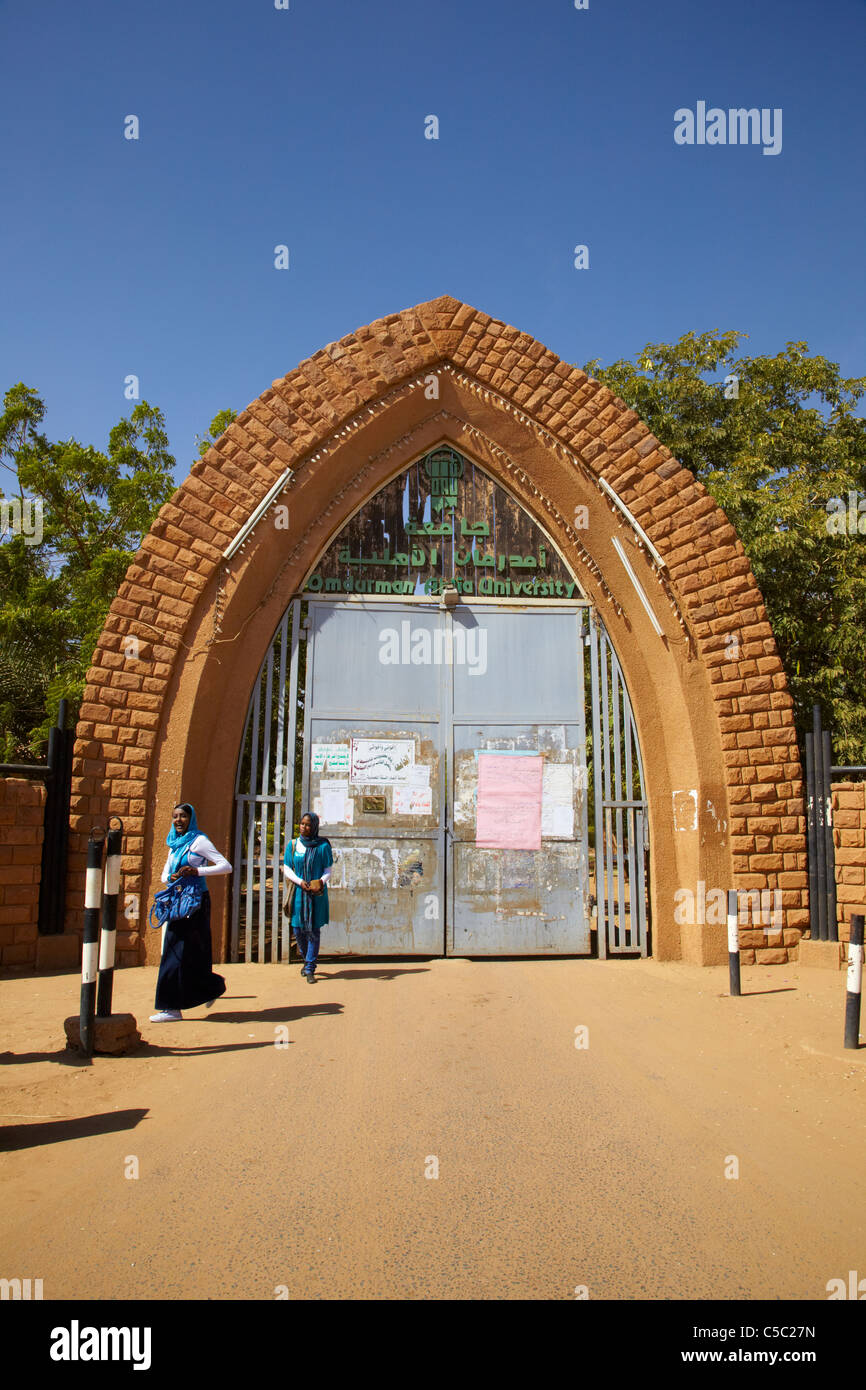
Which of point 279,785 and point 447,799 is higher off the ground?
point 279,785

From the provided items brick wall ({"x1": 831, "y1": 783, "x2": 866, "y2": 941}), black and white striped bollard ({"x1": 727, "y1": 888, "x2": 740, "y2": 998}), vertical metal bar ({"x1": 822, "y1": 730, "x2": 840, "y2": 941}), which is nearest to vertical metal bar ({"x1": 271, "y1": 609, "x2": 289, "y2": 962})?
black and white striped bollard ({"x1": 727, "y1": 888, "x2": 740, "y2": 998})

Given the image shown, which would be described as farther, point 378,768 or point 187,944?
point 378,768

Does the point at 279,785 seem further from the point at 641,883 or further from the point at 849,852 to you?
the point at 849,852

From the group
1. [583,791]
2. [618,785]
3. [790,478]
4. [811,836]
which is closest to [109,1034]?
[583,791]

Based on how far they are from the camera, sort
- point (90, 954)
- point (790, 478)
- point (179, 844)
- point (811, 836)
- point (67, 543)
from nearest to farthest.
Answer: point (90, 954)
point (179, 844)
point (811, 836)
point (790, 478)
point (67, 543)

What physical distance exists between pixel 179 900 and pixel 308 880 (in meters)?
1.71

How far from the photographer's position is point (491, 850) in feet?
28.6

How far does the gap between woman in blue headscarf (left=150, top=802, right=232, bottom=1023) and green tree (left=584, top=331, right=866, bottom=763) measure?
9.46 m

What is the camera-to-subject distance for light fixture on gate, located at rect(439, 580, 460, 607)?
891 cm

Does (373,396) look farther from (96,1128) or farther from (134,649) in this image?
(96,1128)

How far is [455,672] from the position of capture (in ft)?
29.5

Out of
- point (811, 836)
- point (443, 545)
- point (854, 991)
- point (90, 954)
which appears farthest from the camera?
point (443, 545)

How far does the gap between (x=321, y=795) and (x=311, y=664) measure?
51.9 inches

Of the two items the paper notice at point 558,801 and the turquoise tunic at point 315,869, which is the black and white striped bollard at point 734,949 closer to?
the paper notice at point 558,801
